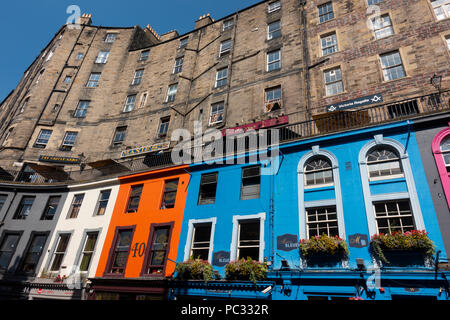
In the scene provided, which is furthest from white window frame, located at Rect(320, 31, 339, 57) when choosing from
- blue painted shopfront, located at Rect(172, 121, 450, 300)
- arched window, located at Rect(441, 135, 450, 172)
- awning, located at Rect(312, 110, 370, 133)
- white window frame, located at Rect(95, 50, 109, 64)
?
white window frame, located at Rect(95, 50, 109, 64)

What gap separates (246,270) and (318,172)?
5815 millimetres

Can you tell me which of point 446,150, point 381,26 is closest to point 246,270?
point 446,150

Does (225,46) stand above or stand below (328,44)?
above

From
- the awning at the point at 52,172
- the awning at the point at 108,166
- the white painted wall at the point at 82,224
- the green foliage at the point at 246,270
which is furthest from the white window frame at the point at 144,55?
the green foliage at the point at 246,270

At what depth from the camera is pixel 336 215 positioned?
1204cm

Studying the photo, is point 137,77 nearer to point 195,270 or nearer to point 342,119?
point 342,119

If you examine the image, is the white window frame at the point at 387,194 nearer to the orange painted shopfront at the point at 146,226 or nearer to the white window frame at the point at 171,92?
the orange painted shopfront at the point at 146,226

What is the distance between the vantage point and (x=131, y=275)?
15328 millimetres

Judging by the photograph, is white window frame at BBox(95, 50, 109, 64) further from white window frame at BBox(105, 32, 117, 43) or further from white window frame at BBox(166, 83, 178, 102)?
white window frame at BBox(166, 83, 178, 102)

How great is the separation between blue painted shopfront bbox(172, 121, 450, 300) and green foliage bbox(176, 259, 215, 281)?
1.32ft

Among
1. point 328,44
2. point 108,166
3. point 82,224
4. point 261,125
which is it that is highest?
point 328,44

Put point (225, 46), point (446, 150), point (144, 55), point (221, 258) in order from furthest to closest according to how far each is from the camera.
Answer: point (144, 55), point (225, 46), point (221, 258), point (446, 150)

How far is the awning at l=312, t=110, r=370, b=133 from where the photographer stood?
50.1 ft

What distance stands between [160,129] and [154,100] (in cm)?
391
